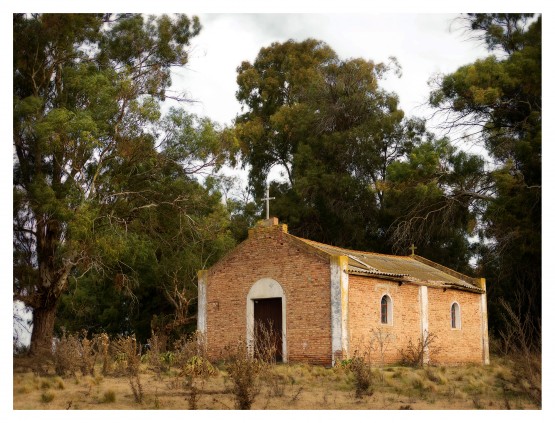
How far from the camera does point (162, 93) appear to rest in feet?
90.0

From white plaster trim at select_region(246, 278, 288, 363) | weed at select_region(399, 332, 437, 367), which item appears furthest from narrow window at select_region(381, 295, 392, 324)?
white plaster trim at select_region(246, 278, 288, 363)

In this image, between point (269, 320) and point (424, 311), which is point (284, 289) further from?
point (424, 311)

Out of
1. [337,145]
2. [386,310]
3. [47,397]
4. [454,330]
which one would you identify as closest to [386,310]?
[386,310]

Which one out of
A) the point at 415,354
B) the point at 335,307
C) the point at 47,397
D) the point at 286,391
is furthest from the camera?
the point at 415,354

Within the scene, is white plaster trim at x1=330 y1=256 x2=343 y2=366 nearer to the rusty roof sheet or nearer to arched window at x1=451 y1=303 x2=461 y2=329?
the rusty roof sheet

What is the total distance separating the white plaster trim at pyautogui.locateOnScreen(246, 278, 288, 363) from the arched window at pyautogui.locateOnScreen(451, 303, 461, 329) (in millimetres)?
7035

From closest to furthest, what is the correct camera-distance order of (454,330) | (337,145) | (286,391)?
(286,391) → (454,330) → (337,145)

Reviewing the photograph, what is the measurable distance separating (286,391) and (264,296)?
738 cm

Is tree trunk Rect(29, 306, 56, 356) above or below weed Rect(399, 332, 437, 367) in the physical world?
above

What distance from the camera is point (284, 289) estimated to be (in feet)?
74.7

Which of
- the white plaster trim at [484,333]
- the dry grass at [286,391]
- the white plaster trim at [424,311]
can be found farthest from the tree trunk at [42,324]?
the white plaster trim at [484,333]

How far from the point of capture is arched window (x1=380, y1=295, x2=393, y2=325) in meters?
23.0

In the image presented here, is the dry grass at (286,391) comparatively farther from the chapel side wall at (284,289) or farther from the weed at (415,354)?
the weed at (415,354)

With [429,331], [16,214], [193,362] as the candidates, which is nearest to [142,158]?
[16,214]
